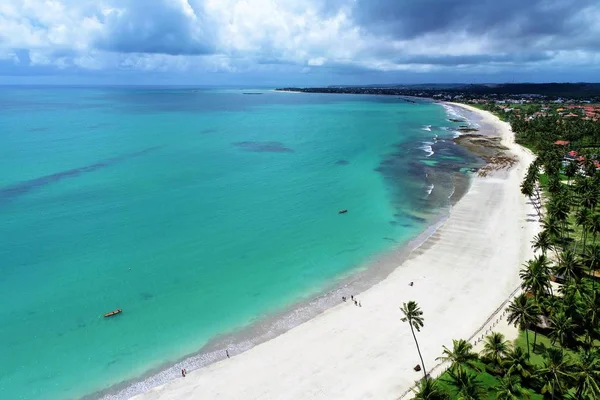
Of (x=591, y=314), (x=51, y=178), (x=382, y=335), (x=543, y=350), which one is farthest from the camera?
(x=51, y=178)

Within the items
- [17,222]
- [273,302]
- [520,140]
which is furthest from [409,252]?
[520,140]

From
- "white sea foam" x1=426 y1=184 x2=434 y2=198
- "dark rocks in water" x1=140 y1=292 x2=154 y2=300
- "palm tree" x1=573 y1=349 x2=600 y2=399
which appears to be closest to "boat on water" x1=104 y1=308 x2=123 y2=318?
"dark rocks in water" x1=140 y1=292 x2=154 y2=300

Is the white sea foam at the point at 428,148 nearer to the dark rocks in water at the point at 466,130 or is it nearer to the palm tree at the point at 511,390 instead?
the dark rocks in water at the point at 466,130

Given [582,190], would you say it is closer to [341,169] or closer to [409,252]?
[409,252]

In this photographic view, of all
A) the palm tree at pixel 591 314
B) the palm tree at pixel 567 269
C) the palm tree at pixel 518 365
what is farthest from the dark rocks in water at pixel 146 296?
the palm tree at pixel 567 269

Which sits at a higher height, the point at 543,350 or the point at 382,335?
the point at 543,350

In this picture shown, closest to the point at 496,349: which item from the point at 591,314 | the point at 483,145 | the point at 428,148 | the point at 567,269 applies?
the point at 591,314

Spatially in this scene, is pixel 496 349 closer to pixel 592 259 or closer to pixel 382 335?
pixel 382 335
